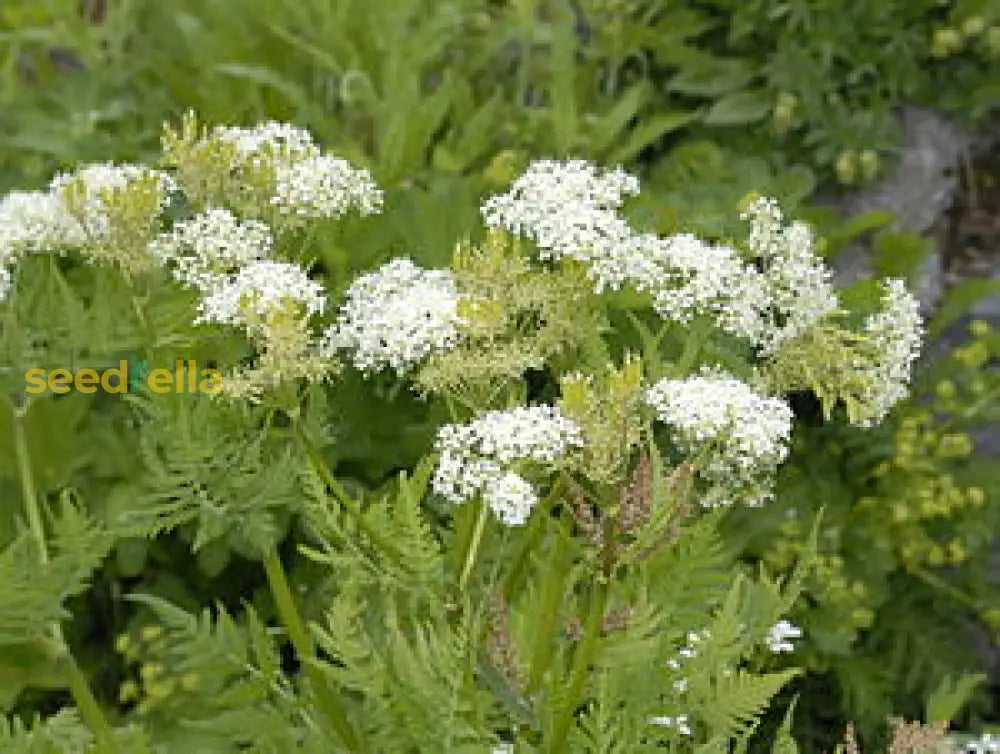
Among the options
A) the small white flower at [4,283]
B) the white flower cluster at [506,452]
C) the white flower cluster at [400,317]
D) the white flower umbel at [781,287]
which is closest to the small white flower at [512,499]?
the white flower cluster at [506,452]

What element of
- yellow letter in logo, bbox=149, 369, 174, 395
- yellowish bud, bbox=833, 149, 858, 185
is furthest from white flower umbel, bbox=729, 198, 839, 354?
yellowish bud, bbox=833, 149, 858, 185

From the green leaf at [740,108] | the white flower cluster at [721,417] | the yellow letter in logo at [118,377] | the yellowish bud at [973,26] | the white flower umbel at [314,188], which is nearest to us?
the white flower cluster at [721,417]

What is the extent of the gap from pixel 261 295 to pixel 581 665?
554mm

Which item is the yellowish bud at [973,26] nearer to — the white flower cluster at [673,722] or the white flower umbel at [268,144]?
the white flower umbel at [268,144]

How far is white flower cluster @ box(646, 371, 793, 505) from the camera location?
1.85 m

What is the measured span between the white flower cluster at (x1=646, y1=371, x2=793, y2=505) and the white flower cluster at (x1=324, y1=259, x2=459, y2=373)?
248 mm

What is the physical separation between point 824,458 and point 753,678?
5.07 feet

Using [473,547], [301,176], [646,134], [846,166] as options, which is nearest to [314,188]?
[301,176]

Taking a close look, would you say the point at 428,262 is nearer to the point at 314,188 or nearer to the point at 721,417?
the point at 314,188

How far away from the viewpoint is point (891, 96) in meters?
4.00

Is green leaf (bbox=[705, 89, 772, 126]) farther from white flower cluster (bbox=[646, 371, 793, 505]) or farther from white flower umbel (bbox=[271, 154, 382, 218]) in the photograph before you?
white flower cluster (bbox=[646, 371, 793, 505])

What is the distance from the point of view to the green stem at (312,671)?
2141 millimetres

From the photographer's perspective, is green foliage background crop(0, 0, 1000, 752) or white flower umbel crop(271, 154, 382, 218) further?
green foliage background crop(0, 0, 1000, 752)

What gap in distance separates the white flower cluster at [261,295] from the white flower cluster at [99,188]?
0.50 ft
